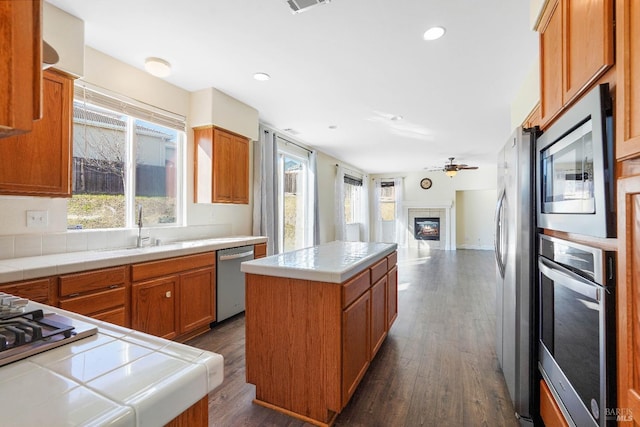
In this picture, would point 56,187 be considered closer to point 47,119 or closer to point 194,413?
point 47,119

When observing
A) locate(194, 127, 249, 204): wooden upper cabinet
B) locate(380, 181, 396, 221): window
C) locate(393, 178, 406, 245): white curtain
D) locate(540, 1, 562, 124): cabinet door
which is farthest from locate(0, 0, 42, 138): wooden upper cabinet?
locate(380, 181, 396, 221): window

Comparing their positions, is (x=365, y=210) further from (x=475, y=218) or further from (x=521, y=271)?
(x=521, y=271)

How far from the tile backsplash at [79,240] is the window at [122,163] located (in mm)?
124

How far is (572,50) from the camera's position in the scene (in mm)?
1212

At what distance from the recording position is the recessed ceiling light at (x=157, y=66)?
274cm

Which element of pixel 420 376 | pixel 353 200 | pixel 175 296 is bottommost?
pixel 420 376

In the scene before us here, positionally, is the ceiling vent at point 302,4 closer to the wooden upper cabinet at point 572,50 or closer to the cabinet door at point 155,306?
the wooden upper cabinet at point 572,50

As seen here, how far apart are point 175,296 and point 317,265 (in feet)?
5.15

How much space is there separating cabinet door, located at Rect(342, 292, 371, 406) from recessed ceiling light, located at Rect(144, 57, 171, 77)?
271cm

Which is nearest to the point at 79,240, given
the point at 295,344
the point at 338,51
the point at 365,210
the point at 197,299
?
the point at 197,299

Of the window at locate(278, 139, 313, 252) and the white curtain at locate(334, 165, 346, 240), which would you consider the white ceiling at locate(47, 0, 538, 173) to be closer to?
the window at locate(278, 139, 313, 252)

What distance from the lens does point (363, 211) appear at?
958 cm

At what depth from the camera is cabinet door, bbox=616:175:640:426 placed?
2.58ft

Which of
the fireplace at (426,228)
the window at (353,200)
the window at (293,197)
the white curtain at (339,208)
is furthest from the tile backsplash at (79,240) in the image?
the fireplace at (426,228)
